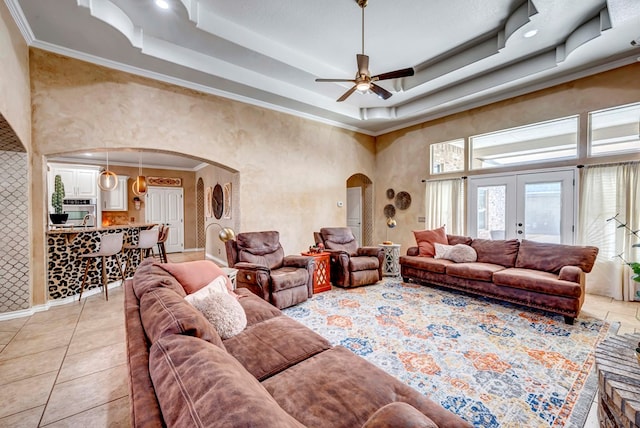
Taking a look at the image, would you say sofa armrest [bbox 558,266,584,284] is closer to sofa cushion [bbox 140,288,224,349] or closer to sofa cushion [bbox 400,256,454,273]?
sofa cushion [bbox 400,256,454,273]

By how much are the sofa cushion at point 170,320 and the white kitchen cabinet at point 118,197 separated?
27.6ft

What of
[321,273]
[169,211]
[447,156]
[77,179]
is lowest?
[321,273]

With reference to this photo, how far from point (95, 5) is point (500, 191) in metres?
6.41

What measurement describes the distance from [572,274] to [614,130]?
102 inches

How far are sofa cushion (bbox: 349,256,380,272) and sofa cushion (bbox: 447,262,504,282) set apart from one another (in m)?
1.17

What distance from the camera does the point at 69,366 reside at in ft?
7.52

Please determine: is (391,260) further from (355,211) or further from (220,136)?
(220,136)

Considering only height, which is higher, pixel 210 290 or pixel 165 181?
pixel 165 181

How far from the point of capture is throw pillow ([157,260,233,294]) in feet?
7.27

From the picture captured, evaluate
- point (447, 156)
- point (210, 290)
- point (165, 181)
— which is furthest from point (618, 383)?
point (165, 181)

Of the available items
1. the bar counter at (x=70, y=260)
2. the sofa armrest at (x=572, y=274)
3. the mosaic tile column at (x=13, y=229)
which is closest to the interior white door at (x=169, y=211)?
the bar counter at (x=70, y=260)

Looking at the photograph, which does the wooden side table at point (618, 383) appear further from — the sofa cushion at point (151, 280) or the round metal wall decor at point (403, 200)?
the round metal wall decor at point (403, 200)

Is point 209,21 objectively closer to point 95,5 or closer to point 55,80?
point 95,5

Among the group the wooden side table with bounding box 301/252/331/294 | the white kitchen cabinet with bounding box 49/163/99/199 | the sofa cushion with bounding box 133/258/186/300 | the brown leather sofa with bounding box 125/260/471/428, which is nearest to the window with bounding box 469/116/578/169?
the wooden side table with bounding box 301/252/331/294
